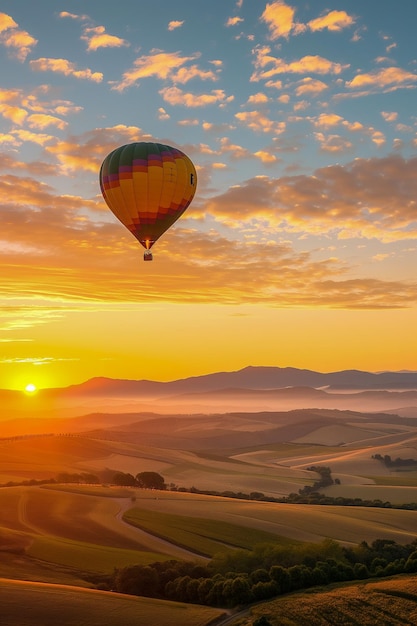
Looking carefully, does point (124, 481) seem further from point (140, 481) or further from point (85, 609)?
point (85, 609)

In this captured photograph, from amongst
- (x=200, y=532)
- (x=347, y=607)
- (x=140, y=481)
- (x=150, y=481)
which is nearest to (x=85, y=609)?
(x=347, y=607)

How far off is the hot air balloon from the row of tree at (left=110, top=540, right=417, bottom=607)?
114 feet

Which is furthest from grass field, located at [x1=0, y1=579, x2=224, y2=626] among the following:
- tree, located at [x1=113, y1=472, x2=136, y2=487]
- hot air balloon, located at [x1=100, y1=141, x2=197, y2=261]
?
tree, located at [x1=113, y1=472, x2=136, y2=487]

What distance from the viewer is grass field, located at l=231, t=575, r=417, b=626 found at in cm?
5522

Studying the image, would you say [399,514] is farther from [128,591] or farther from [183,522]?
[128,591]

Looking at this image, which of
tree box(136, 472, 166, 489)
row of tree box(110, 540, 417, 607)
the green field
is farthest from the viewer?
tree box(136, 472, 166, 489)

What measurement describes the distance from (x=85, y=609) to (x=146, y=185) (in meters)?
43.1

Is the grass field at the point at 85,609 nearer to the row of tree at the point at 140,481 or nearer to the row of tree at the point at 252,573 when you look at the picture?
the row of tree at the point at 252,573

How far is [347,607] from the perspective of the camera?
58.5 metres

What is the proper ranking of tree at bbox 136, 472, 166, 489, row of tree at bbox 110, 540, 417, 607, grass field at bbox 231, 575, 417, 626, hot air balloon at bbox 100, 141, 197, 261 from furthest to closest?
tree at bbox 136, 472, 166, 489, hot air balloon at bbox 100, 141, 197, 261, row of tree at bbox 110, 540, 417, 607, grass field at bbox 231, 575, 417, 626

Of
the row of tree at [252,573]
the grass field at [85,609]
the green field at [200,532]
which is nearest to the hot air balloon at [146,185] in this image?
the row of tree at [252,573]

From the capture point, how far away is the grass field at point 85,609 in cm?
5468

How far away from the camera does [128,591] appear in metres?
66.1

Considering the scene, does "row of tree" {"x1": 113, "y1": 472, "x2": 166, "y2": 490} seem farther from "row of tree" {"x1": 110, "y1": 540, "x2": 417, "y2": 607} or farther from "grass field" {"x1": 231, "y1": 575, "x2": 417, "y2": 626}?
"grass field" {"x1": 231, "y1": 575, "x2": 417, "y2": 626}
